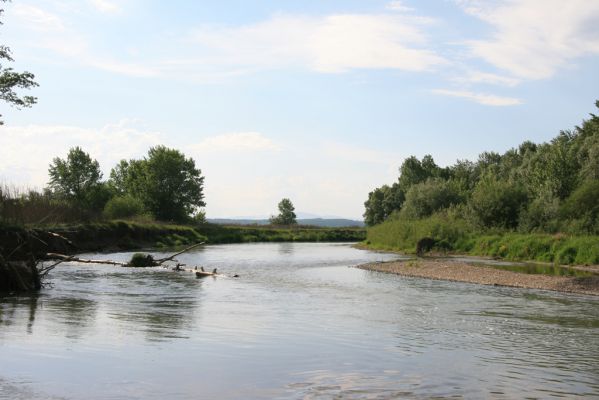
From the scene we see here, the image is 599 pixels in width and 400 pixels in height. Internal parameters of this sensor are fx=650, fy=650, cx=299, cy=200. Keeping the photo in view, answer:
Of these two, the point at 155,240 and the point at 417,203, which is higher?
the point at 417,203

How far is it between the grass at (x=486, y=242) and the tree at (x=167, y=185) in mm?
49208

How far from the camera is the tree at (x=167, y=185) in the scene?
12006 centimetres

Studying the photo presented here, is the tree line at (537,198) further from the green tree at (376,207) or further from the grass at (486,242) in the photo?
the green tree at (376,207)

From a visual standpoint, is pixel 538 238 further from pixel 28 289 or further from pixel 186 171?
pixel 186 171

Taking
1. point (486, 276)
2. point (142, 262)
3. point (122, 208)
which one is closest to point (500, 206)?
point (486, 276)

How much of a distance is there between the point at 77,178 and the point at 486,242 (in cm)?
7548

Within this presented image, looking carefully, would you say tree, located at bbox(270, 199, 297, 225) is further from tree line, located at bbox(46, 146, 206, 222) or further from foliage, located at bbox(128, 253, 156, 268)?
foliage, located at bbox(128, 253, 156, 268)

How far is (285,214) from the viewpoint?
16762 centimetres

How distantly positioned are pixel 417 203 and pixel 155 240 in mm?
35658

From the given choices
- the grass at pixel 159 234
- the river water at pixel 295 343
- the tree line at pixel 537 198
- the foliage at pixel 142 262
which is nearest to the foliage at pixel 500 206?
the tree line at pixel 537 198

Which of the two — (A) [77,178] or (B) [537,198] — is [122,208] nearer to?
(A) [77,178]

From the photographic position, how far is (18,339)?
60.4 feet

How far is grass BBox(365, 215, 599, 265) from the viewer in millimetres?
48906

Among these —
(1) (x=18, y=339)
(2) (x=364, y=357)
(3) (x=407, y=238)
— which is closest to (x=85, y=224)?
(3) (x=407, y=238)
